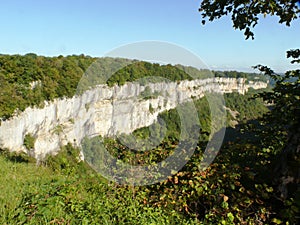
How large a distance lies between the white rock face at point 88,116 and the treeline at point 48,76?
141 cm

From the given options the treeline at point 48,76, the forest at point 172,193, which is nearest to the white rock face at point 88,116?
the treeline at point 48,76

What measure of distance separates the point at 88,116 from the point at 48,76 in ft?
41.6

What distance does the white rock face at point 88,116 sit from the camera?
32969 millimetres

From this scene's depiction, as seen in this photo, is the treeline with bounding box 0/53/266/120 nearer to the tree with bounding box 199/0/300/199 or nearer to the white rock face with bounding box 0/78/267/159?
the white rock face with bounding box 0/78/267/159

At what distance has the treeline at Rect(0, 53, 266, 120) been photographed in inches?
1216

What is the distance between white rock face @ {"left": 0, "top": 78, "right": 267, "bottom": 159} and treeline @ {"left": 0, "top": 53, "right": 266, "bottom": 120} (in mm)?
1409

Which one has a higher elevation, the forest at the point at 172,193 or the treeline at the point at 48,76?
the treeline at the point at 48,76

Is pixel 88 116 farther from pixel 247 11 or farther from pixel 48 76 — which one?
pixel 247 11

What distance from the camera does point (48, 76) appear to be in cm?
3984

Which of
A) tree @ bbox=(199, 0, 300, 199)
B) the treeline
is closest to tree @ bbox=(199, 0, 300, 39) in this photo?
tree @ bbox=(199, 0, 300, 199)

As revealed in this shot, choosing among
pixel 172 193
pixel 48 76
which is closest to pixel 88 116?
pixel 48 76

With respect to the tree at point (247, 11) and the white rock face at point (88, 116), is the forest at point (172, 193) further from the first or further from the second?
the white rock face at point (88, 116)

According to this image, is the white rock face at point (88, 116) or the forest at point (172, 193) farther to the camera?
the white rock face at point (88, 116)

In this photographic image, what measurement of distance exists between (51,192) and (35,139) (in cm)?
3655
